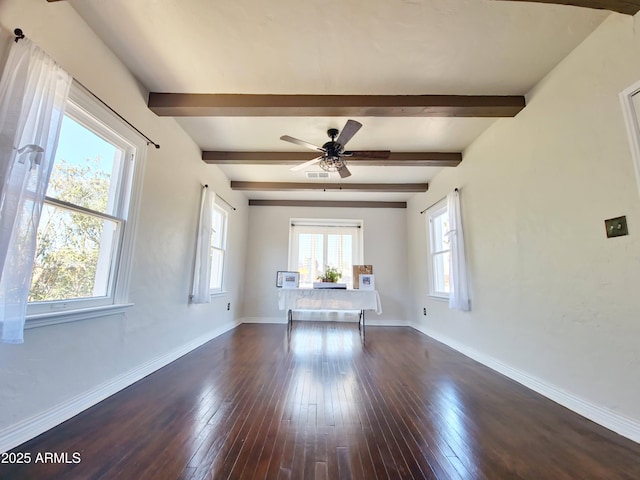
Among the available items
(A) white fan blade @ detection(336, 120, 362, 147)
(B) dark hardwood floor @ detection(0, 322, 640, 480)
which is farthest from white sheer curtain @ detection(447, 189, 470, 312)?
(A) white fan blade @ detection(336, 120, 362, 147)

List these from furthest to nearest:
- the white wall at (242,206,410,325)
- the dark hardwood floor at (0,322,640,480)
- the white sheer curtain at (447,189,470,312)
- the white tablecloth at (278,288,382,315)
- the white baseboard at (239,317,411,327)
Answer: the white wall at (242,206,410,325), the white baseboard at (239,317,411,327), the white tablecloth at (278,288,382,315), the white sheer curtain at (447,189,470,312), the dark hardwood floor at (0,322,640,480)

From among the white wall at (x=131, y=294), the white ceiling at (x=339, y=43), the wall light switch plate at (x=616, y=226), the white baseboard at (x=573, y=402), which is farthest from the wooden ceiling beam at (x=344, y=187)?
the wall light switch plate at (x=616, y=226)

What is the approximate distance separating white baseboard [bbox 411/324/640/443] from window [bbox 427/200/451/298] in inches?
58.7

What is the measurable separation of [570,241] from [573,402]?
1227 millimetres

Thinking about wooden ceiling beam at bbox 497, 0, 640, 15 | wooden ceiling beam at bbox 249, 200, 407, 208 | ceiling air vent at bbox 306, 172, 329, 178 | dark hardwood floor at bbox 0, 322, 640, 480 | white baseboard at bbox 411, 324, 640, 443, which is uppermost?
ceiling air vent at bbox 306, 172, 329, 178

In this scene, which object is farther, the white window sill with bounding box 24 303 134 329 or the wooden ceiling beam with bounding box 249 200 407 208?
the wooden ceiling beam with bounding box 249 200 407 208

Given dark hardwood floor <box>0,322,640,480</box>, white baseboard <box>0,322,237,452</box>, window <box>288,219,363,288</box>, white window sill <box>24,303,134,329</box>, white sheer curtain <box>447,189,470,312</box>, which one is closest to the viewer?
dark hardwood floor <box>0,322,640,480</box>

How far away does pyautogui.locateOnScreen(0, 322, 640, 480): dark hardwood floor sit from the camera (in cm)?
131

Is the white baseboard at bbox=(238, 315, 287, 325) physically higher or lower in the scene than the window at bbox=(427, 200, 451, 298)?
lower

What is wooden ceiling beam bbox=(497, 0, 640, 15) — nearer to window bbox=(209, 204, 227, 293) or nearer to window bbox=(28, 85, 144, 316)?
window bbox=(28, 85, 144, 316)

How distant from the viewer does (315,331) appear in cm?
478

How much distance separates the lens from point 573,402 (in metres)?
1.99

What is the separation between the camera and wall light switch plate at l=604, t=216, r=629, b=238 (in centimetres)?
170

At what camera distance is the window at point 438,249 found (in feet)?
14.6
